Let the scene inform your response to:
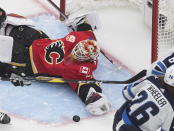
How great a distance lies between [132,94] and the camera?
1.77 meters

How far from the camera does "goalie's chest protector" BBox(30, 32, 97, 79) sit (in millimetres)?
2125

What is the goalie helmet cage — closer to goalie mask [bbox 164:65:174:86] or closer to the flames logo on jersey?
the flames logo on jersey

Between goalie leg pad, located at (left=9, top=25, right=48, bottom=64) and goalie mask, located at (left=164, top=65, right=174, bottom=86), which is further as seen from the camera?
goalie leg pad, located at (left=9, top=25, right=48, bottom=64)

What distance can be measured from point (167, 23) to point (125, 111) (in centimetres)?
84

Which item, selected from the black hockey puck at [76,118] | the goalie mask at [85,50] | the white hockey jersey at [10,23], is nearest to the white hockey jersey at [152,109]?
the black hockey puck at [76,118]

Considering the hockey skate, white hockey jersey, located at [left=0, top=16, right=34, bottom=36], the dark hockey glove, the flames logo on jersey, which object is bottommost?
the hockey skate

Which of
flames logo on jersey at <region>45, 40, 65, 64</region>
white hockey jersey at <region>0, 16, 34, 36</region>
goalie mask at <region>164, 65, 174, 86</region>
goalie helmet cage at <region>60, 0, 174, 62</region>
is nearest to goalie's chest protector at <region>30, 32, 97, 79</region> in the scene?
flames logo on jersey at <region>45, 40, 65, 64</region>

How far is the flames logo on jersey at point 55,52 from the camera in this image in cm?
218

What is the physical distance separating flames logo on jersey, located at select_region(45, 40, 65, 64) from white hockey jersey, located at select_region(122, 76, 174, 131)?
0.66 meters

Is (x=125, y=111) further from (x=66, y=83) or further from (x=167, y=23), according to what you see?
(x=167, y=23)

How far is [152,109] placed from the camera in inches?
61.0

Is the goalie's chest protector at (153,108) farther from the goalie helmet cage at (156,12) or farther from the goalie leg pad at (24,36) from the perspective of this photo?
the goalie leg pad at (24,36)

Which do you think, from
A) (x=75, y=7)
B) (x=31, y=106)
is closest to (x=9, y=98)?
(x=31, y=106)

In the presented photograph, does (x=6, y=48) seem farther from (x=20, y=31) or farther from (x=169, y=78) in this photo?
(x=169, y=78)
